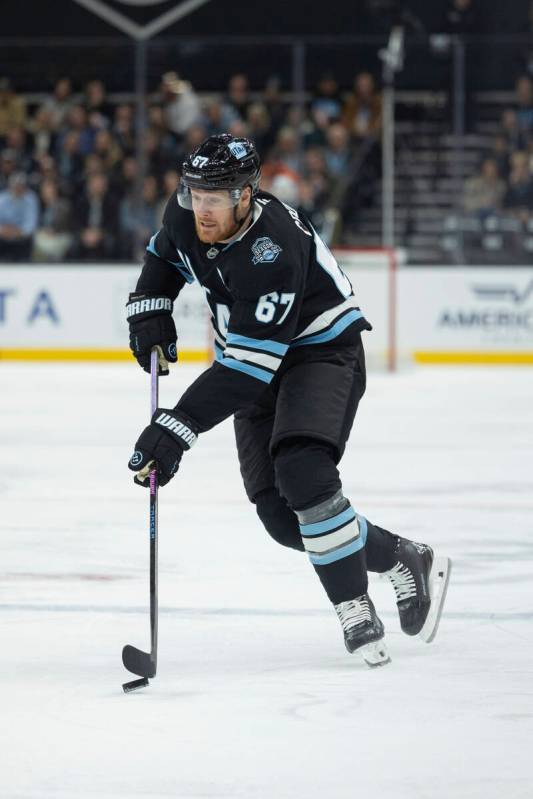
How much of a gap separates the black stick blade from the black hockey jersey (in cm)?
48

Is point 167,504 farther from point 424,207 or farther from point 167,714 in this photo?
point 424,207

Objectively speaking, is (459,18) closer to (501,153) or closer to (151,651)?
(501,153)

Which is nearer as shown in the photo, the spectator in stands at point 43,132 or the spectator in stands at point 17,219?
the spectator in stands at point 17,219

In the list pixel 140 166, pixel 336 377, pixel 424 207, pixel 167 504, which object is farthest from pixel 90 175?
pixel 336 377

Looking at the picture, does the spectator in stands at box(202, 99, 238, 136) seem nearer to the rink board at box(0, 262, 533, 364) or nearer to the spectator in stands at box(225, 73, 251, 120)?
the spectator in stands at box(225, 73, 251, 120)

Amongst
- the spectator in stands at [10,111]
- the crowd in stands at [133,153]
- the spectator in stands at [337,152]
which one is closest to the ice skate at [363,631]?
the crowd in stands at [133,153]

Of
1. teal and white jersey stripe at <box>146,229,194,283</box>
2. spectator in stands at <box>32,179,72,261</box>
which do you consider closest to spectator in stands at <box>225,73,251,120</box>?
spectator in stands at <box>32,179,72,261</box>

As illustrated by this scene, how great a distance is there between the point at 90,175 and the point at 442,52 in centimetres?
289

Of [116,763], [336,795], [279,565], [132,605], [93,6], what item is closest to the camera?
[336,795]

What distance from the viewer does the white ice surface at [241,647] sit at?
2.62 m

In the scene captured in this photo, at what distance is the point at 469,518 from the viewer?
5.36m

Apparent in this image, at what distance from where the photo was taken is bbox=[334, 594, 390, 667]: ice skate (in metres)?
3.35

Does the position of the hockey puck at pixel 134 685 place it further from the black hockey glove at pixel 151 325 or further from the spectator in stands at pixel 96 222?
the spectator in stands at pixel 96 222

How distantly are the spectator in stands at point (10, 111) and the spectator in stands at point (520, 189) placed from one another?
411 cm
